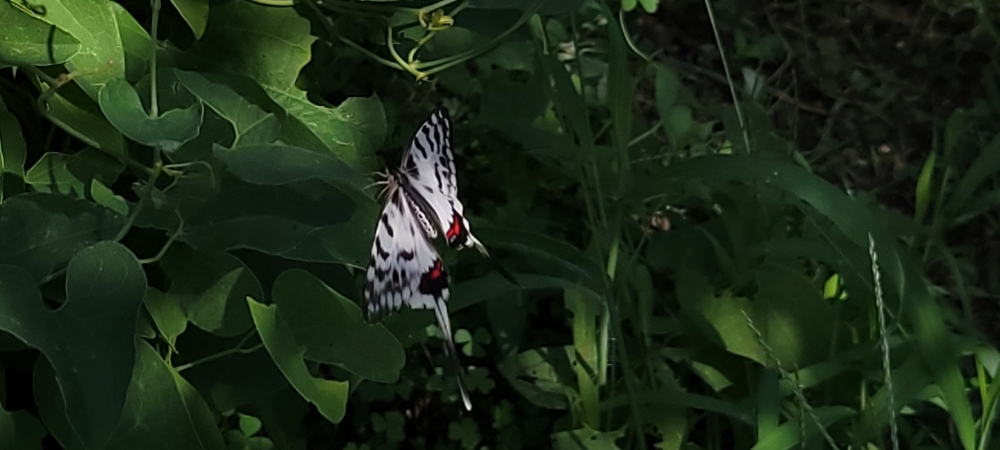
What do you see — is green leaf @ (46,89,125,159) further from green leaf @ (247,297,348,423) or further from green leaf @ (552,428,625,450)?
green leaf @ (552,428,625,450)

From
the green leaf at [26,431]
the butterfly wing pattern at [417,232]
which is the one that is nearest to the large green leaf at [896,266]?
the butterfly wing pattern at [417,232]

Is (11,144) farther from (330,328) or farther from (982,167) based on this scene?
(982,167)

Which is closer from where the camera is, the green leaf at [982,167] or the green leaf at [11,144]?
the green leaf at [11,144]

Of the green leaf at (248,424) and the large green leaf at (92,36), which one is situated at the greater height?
the large green leaf at (92,36)

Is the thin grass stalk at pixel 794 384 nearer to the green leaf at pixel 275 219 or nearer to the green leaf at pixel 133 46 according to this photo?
the green leaf at pixel 275 219

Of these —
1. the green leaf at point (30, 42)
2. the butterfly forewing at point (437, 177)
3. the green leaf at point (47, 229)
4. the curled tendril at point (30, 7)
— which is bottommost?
the butterfly forewing at point (437, 177)

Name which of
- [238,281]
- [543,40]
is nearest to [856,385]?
[543,40]
